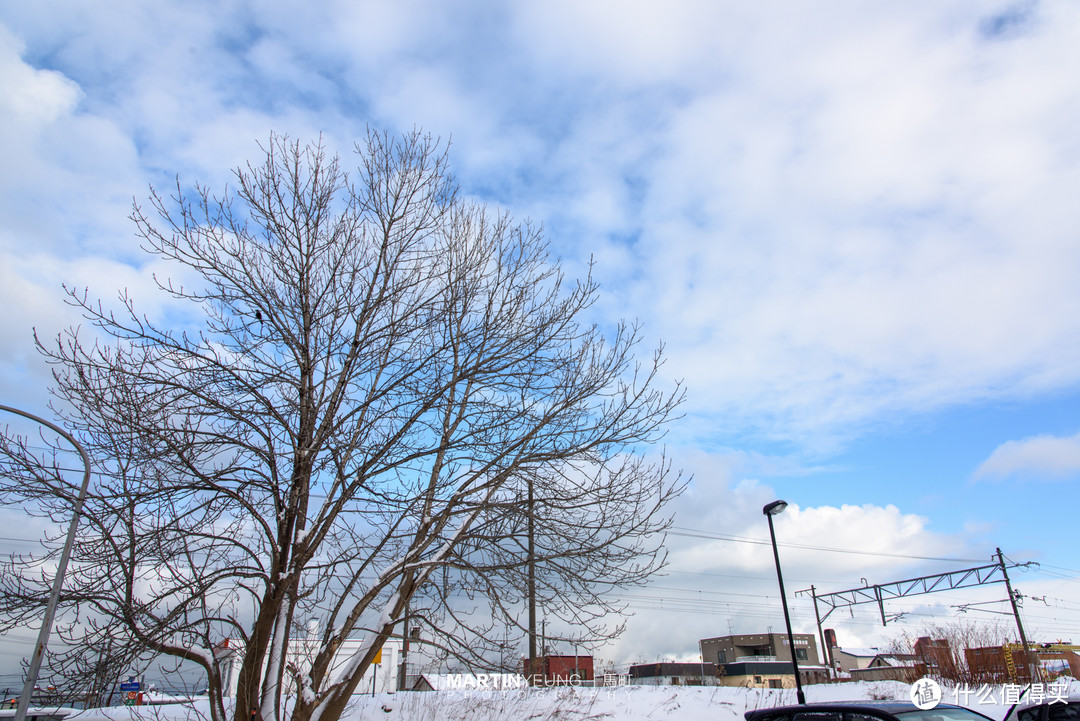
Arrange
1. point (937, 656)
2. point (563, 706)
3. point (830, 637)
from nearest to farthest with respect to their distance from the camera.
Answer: point (563, 706) → point (937, 656) → point (830, 637)

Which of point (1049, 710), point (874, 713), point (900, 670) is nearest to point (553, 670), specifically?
point (1049, 710)

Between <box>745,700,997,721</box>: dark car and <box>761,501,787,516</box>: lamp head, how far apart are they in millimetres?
9551

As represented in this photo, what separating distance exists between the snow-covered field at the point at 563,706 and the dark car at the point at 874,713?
6516 mm

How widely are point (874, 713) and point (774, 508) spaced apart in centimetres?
1056

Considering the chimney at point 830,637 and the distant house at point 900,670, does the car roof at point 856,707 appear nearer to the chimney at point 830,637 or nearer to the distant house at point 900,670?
the distant house at point 900,670

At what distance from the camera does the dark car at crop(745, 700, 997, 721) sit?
6.01 m

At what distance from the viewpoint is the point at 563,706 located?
1305cm

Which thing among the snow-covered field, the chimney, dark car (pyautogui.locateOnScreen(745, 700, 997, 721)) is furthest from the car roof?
the chimney

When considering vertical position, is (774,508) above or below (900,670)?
above

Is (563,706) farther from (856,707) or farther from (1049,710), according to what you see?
(1049,710)

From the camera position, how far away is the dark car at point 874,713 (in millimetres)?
6008

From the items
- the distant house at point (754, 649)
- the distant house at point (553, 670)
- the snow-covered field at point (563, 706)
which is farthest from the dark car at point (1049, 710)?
the distant house at point (754, 649)

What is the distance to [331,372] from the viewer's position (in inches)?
294

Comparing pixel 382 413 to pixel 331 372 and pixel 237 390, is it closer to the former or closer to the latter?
pixel 331 372
